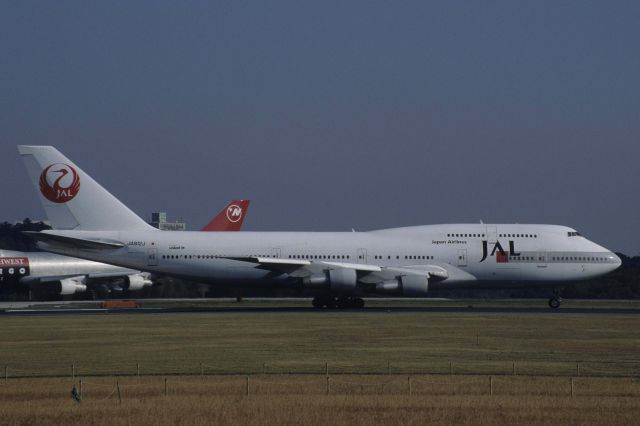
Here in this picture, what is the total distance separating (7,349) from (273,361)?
35.7 feet

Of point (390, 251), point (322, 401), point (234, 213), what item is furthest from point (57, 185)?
point (234, 213)

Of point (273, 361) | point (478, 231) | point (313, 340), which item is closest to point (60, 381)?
point (273, 361)

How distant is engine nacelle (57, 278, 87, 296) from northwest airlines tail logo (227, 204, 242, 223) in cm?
2407

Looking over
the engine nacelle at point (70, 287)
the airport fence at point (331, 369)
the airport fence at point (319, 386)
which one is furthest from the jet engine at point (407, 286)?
the engine nacelle at point (70, 287)

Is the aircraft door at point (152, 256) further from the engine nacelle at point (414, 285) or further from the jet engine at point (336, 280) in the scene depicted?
the engine nacelle at point (414, 285)

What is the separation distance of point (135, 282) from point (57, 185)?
30.1m

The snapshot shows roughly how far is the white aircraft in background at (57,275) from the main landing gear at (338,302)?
103 feet

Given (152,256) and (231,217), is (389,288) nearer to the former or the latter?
(152,256)

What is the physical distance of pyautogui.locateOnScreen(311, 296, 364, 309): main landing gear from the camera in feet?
222

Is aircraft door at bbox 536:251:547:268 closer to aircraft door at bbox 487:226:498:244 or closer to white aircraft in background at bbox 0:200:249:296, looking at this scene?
aircraft door at bbox 487:226:498:244

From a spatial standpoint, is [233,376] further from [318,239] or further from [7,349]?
[318,239]

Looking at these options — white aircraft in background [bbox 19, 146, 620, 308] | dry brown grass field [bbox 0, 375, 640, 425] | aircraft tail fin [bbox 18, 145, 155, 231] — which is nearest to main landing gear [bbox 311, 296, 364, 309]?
white aircraft in background [bbox 19, 146, 620, 308]

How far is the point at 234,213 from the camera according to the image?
118 metres

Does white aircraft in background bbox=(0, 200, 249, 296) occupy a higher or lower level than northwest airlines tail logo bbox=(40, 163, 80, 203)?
lower
